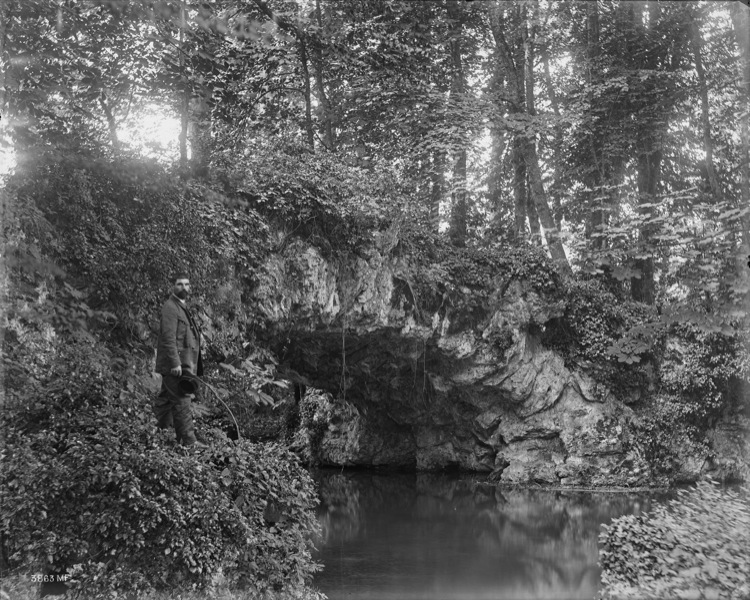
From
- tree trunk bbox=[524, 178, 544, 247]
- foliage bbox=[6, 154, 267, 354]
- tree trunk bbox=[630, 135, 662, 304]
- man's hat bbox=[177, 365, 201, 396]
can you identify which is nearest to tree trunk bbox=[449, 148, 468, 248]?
tree trunk bbox=[524, 178, 544, 247]

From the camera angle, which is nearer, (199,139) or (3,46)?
(3,46)

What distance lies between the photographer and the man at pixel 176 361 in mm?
5215

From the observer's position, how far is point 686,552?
4402 millimetres

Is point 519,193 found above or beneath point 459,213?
above

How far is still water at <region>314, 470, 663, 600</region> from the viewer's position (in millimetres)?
6918

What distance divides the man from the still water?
2.45 metres

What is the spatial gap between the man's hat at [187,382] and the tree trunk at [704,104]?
37.9 ft

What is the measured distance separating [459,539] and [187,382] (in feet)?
17.2

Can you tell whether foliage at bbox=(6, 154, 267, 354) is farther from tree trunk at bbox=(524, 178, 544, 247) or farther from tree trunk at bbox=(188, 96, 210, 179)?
tree trunk at bbox=(524, 178, 544, 247)

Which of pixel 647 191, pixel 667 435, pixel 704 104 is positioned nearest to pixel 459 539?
pixel 667 435

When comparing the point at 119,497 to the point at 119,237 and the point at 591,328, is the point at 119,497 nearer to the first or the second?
the point at 119,237

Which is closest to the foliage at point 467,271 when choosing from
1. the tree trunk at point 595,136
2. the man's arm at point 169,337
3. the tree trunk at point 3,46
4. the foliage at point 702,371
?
the tree trunk at point 595,136

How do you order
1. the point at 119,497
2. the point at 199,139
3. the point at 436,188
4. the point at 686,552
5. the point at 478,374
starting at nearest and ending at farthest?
the point at 686,552, the point at 119,497, the point at 199,139, the point at 478,374, the point at 436,188

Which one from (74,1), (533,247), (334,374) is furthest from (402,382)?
(74,1)
